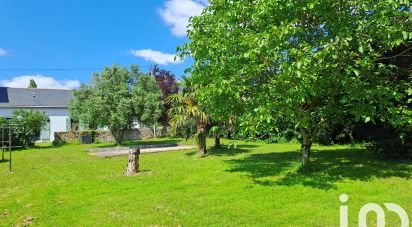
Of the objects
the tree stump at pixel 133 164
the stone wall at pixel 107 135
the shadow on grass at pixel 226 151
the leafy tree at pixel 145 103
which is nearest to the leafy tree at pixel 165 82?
the stone wall at pixel 107 135

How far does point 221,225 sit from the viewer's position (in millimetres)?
5656

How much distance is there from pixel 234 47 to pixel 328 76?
2.28 meters

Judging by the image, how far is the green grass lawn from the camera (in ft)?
20.1

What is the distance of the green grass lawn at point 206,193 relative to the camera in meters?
6.14

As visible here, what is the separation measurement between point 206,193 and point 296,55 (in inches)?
141

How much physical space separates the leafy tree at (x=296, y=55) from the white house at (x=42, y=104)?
28264 mm

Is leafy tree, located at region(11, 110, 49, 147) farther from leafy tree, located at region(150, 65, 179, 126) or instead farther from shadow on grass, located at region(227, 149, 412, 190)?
shadow on grass, located at region(227, 149, 412, 190)

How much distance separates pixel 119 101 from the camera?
2169 centimetres

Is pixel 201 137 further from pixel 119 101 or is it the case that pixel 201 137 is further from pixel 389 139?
pixel 119 101

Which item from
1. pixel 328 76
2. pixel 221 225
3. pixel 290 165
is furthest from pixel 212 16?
pixel 221 225

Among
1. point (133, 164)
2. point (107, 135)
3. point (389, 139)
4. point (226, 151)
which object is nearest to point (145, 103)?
point (226, 151)

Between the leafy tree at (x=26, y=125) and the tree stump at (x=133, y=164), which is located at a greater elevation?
the leafy tree at (x=26, y=125)

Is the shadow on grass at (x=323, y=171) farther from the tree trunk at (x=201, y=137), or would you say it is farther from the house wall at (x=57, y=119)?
the house wall at (x=57, y=119)

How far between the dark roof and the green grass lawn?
24045 millimetres
